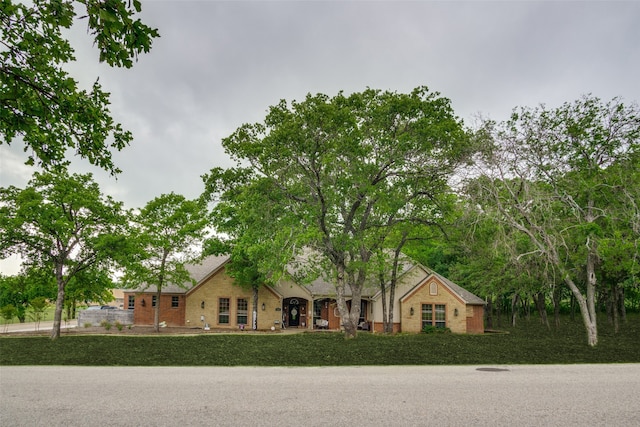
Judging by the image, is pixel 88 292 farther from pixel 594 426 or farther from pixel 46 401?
pixel 594 426

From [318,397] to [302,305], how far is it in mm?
26624

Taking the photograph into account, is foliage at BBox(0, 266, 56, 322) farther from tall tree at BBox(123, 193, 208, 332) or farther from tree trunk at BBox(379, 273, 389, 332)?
tree trunk at BBox(379, 273, 389, 332)

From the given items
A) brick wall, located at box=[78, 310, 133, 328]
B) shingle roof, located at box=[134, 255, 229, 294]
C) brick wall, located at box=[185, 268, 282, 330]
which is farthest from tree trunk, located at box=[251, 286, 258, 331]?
brick wall, located at box=[78, 310, 133, 328]

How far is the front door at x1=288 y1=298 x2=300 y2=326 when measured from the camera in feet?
114

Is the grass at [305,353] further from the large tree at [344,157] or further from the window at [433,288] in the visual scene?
the window at [433,288]

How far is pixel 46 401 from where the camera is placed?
27.8 feet

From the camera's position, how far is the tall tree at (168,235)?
96.6ft

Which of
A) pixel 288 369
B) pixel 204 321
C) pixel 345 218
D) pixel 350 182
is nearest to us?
pixel 288 369

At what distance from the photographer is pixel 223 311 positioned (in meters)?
34.5

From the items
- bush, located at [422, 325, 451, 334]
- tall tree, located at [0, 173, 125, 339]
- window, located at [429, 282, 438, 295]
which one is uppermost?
tall tree, located at [0, 173, 125, 339]

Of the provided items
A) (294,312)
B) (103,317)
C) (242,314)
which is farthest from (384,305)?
(103,317)

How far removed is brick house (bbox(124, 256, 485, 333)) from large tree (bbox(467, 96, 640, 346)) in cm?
1194

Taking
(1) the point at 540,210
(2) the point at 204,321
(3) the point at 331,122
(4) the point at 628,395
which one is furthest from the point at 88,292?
(4) the point at 628,395

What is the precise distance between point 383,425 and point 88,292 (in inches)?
1053
